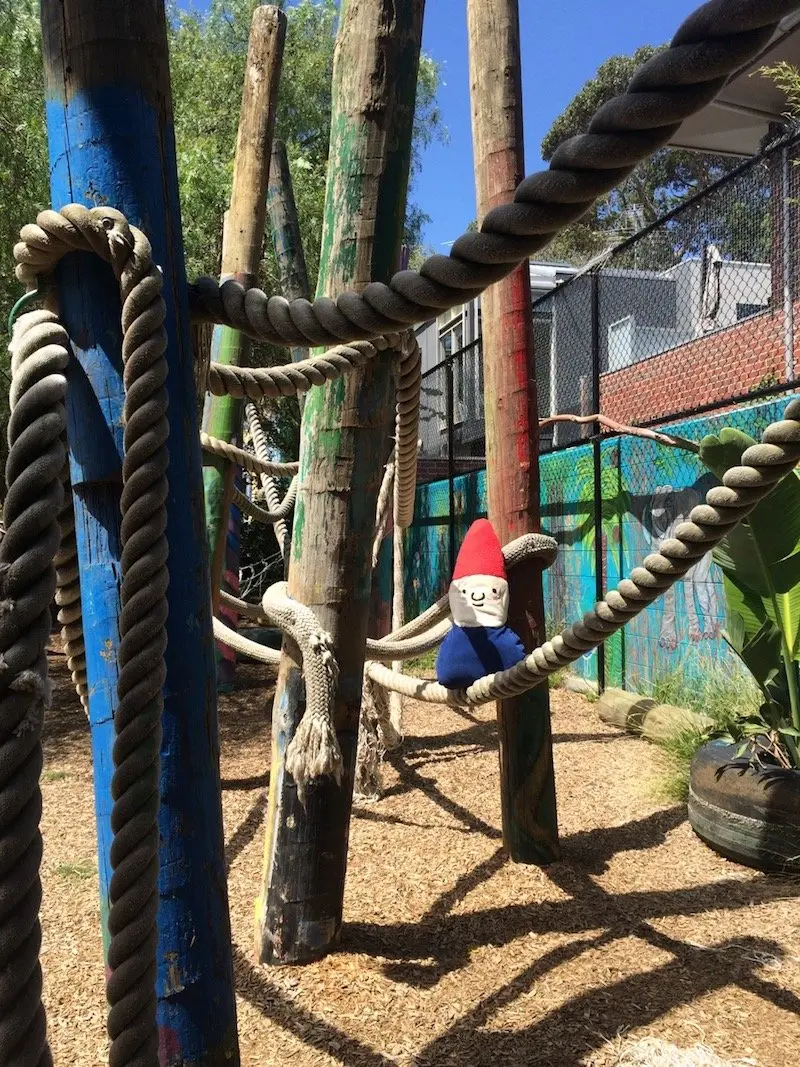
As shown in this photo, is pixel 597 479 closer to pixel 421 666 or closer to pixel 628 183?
pixel 421 666

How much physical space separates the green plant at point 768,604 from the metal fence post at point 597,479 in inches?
87.7

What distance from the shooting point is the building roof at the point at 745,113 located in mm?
7158

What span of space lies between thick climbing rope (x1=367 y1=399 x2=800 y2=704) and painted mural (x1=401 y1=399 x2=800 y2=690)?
2188 millimetres

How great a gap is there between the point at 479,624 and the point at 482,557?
239mm

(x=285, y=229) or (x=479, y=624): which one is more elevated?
(x=285, y=229)

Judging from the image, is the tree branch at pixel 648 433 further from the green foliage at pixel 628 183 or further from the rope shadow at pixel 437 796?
the green foliage at pixel 628 183

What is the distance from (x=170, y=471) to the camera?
1.05m

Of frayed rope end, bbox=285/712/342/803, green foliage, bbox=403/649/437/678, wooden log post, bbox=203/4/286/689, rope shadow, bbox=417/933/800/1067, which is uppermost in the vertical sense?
wooden log post, bbox=203/4/286/689

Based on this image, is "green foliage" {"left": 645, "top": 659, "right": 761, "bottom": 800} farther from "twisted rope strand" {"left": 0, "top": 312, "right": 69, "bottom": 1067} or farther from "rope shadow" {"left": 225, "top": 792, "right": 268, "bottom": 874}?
"twisted rope strand" {"left": 0, "top": 312, "right": 69, "bottom": 1067}

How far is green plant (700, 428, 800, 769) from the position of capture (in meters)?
3.14

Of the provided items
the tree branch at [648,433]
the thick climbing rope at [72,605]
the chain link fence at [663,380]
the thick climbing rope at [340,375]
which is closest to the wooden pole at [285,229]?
the chain link fence at [663,380]

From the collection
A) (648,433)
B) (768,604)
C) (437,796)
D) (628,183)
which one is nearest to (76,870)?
(437,796)

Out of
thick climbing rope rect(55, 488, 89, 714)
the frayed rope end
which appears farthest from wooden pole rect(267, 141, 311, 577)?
thick climbing rope rect(55, 488, 89, 714)

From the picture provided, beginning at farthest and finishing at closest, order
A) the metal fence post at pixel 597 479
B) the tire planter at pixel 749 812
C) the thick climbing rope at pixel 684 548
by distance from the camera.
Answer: the metal fence post at pixel 597 479 < the tire planter at pixel 749 812 < the thick climbing rope at pixel 684 548
